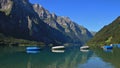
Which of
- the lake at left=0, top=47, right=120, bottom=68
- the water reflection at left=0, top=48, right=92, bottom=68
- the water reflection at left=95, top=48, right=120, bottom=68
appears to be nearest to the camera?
the lake at left=0, top=47, right=120, bottom=68

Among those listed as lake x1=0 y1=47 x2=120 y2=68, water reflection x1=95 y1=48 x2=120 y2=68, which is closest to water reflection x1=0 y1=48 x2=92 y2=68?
lake x1=0 y1=47 x2=120 y2=68

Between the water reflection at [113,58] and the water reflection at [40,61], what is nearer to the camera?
the water reflection at [113,58]

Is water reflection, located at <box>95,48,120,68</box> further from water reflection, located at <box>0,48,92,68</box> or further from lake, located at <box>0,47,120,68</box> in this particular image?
water reflection, located at <box>0,48,92,68</box>

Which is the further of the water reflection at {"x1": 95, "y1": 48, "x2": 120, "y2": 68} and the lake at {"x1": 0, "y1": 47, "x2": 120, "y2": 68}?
the water reflection at {"x1": 95, "y1": 48, "x2": 120, "y2": 68}

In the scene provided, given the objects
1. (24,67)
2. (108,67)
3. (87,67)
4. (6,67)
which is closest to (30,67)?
(24,67)

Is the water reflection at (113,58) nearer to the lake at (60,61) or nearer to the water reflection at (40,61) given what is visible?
the lake at (60,61)

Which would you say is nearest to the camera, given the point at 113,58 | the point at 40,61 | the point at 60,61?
the point at 40,61

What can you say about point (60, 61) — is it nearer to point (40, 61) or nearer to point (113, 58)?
point (40, 61)

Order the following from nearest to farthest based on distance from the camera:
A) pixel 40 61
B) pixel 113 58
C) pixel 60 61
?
pixel 40 61 < pixel 60 61 < pixel 113 58

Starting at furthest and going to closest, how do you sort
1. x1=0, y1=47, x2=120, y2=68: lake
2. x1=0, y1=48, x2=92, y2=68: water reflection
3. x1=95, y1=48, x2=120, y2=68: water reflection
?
x1=0, y1=48, x2=92, y2=68: water reflection → x1=95, y1=48, x2=120, y2=68: water reflection → x1=0, y1=47, x2=120, y2=68: lake

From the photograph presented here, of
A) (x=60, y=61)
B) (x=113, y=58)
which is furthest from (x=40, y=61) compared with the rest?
(x=113, y=58)

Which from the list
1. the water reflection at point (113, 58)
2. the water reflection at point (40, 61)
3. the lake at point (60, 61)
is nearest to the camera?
the lake at point (60, 61)

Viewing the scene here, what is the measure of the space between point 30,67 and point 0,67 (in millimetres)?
8244

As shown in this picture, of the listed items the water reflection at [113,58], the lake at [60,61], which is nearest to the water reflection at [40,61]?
the lake at [60,61]
